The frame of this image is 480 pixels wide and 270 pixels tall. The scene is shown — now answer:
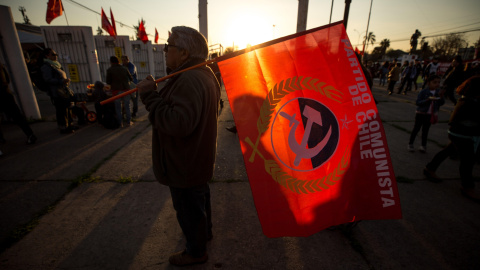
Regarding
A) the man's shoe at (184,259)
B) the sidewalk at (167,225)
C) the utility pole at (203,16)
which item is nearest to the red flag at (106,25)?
the utility pole at (203,16)

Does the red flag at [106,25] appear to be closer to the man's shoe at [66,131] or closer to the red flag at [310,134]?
the man's shoe at [66,131]

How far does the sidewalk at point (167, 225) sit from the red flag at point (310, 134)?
76 centimetres

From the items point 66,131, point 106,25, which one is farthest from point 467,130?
point 106,25

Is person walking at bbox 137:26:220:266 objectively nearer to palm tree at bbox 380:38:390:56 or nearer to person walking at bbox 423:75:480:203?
person walking at bbox 423:75:480:203

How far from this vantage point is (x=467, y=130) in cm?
288

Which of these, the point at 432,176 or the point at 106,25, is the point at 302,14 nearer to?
the point at 432,176

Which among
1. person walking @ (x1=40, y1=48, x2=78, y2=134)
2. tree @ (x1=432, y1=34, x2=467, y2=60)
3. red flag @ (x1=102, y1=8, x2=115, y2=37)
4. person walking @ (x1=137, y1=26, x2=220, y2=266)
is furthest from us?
tree @ (x1=432, y1=34, x2=467, y2=60)

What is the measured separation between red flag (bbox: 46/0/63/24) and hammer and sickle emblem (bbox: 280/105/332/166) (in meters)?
10.00

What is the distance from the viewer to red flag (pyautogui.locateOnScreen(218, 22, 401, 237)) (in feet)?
5.02

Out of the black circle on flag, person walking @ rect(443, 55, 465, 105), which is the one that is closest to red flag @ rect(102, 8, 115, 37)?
the black circle on flag

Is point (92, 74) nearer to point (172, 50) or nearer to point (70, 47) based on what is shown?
point (70, 47)

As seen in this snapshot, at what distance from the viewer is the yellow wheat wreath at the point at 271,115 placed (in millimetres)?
1531

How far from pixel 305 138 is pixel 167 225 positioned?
1895 mm

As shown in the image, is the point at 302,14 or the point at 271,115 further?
the point at 302,14
